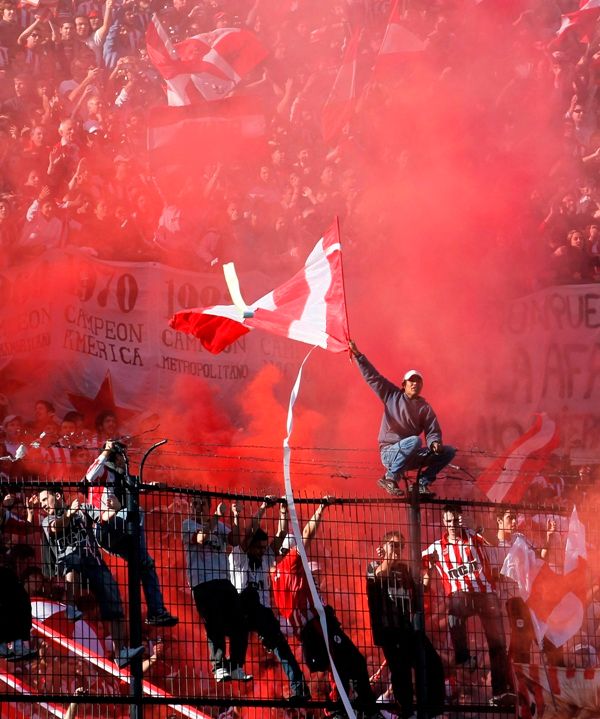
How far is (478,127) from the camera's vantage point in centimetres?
1366

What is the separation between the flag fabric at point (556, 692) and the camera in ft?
21.4

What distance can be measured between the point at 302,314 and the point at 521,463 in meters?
4.47

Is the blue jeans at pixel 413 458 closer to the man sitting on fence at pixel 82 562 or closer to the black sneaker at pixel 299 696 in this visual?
the black sneaker at pixel 299 696

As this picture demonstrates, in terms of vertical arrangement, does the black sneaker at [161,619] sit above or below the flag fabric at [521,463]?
below

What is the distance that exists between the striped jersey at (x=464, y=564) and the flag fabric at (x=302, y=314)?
127 centimetres

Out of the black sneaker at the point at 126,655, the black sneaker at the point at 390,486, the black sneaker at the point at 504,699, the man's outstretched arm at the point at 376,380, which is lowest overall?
the black sneaker at the point at 504,699

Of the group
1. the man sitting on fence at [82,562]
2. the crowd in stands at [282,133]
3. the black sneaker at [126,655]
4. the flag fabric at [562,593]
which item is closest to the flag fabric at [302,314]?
the flag fabric at [562,593]

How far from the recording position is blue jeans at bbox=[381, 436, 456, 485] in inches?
297

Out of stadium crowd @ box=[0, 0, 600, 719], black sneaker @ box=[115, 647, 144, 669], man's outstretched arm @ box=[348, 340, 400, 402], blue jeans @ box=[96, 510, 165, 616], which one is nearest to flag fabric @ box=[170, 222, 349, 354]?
man's outstretched arm @ box=[348, 340, 400, 402]

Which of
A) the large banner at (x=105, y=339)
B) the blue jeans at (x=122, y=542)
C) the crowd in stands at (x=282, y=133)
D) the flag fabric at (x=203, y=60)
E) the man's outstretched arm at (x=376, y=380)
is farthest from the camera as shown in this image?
the flag fabric at (x=203, y=60)

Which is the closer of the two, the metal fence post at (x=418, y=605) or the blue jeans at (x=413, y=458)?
the metal fence post at (x=418, y=605)

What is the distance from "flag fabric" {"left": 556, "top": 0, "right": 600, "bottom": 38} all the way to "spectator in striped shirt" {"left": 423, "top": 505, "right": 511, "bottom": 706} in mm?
8397

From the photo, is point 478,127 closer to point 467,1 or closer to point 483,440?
point 467,1

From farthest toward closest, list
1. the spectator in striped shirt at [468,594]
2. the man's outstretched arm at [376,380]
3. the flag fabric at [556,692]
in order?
1. the man's outstretched arm at [376,380]
2. the spectator in striped shirt at [468,594]
3. the flag fabric at [556,692]
